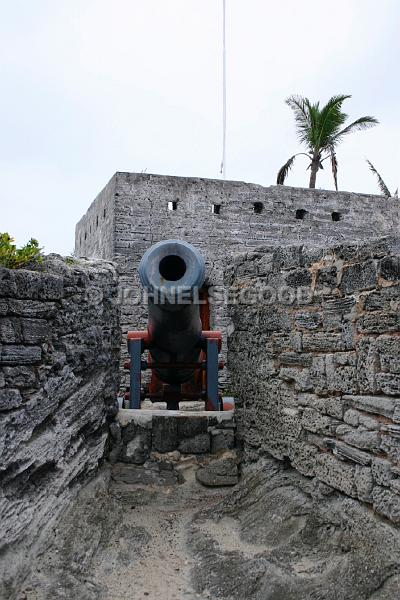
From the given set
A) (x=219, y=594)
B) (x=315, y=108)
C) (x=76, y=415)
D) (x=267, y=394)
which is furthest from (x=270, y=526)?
(x=315, y=108)

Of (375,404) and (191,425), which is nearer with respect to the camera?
(375,404)

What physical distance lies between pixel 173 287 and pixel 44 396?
1287 millimetres

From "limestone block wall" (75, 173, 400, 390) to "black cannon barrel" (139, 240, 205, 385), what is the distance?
4032mm

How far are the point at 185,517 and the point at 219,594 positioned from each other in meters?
1.03

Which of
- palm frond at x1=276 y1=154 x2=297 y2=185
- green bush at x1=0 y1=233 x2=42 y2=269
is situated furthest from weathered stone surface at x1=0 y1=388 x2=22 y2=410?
palm frond at x1=276 y1=154 x2=297 y2=185

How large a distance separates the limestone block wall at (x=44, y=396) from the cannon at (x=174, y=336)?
0.54 meters

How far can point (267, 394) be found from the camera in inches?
169

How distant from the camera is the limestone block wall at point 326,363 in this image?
10.00ft

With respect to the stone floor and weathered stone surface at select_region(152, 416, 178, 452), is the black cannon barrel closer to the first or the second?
weathered stone surface at select_region(152, 416, 178, 452)

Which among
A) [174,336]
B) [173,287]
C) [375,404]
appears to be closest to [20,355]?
[173,287]

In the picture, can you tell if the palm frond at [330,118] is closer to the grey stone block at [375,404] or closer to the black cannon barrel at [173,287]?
the black cannon barrel at [173,287]

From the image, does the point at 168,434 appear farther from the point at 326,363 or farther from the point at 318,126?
the point at 318,126

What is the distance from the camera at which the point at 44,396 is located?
3217 millimetres

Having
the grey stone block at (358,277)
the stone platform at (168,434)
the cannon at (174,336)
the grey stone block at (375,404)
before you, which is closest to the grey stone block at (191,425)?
the stone platform at (168,434)
